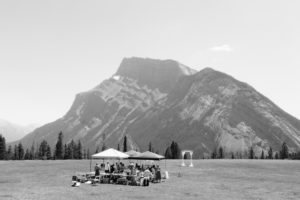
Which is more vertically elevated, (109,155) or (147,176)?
(109,155)

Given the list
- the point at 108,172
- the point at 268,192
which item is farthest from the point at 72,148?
the point at 268,192

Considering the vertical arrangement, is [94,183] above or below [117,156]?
below

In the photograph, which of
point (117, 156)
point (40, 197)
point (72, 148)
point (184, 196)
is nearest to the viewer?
point (40, 197)

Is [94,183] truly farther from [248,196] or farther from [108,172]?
[248,196]

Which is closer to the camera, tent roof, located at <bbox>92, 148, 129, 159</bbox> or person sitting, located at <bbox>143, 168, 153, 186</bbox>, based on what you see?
person sitting, located at <bbox>143, 168, 153, 186</bbox>

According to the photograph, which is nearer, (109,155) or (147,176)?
(147,176)

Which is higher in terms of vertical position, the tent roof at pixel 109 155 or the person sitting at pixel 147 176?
the tent roof at pixel 109 155

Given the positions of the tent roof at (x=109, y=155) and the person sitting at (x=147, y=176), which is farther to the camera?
the tent roof at (x=109, y=155)

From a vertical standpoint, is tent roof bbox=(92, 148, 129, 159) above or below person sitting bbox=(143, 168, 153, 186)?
above

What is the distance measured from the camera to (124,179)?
3609 centimetres

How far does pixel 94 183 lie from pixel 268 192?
1571cm

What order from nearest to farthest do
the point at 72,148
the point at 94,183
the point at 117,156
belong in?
the point at 94,183 < the point at 117,156 < the point at 72,148

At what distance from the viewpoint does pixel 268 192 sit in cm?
3125

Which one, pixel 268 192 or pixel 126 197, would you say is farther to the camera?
pixel 268 192
